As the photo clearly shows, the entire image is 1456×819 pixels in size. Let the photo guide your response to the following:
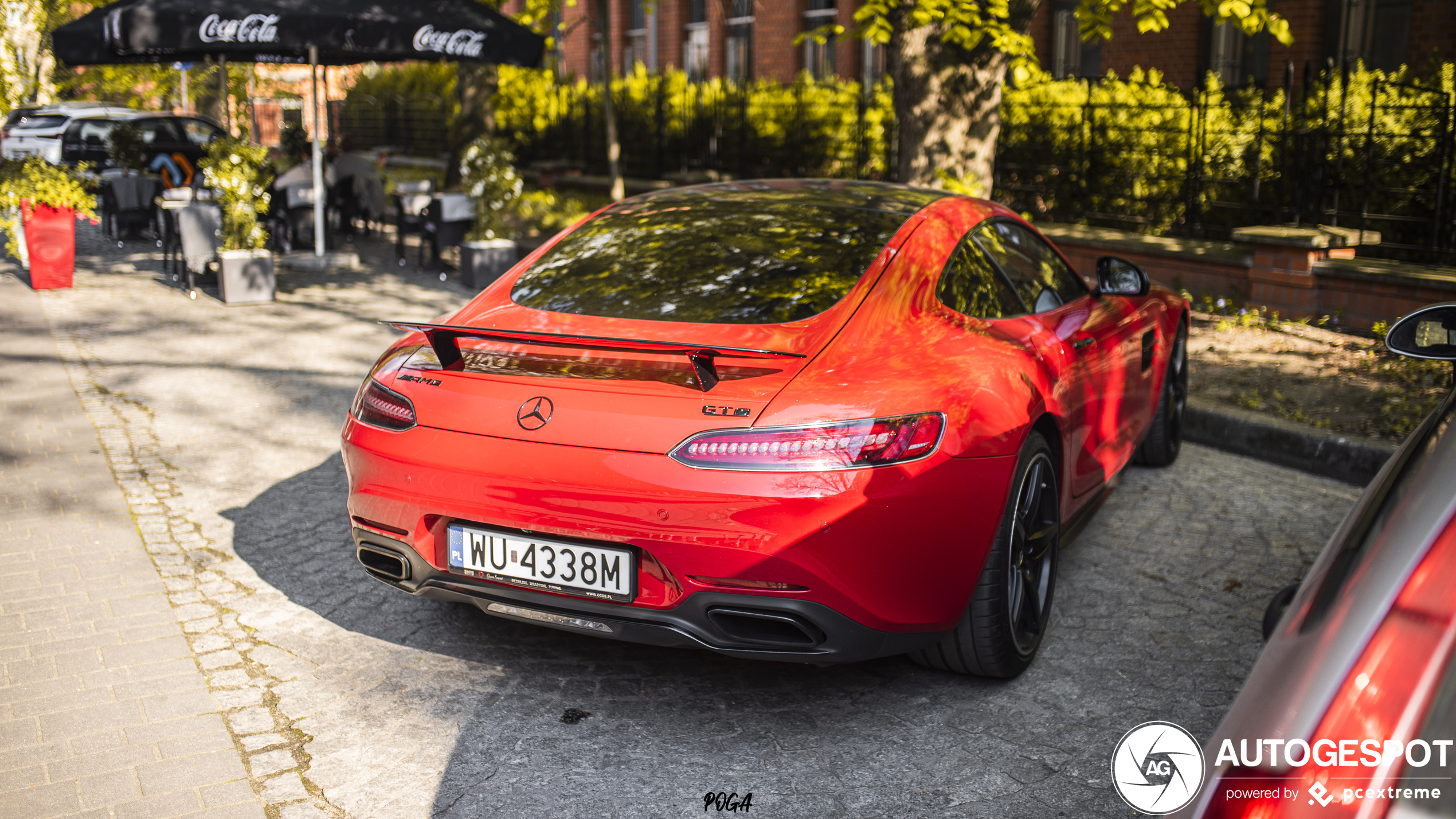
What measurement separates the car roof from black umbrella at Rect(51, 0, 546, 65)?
729 centimetres

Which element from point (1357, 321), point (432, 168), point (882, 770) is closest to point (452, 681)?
point (882, 770)

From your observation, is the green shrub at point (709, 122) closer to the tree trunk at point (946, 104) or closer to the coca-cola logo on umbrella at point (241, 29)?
the tree trunk at point (946, 104)

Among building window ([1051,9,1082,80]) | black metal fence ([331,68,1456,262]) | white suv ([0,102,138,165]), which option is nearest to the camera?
black metal fence ([331,68,1456,262])

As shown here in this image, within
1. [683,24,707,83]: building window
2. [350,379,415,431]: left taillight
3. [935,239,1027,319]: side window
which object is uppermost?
[683,24,707,83]: building window

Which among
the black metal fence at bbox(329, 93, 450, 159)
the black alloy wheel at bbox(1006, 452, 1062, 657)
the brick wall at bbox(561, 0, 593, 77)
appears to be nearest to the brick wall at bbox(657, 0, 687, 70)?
the brick wall at bbox(561, 0, 593, 77)

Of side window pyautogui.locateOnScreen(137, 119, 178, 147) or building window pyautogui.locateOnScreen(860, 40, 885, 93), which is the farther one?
side window pyautogui.locateOnScreen(137, 119, 178, 147)

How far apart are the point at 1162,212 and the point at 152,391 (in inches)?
340

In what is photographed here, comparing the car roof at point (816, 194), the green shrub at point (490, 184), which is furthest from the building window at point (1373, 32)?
the car roof at point (816, 194)

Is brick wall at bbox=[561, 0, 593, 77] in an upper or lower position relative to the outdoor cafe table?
upper

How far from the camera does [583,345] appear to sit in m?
3.44

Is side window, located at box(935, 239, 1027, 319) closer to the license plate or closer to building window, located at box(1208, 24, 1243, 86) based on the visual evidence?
the license plate

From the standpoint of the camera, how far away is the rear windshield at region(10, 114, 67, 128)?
21.0 m

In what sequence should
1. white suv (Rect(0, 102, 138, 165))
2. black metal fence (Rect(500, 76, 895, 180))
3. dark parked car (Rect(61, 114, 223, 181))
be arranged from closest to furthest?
black metal fence (Rect(500, 76, 895, 180)) < dark parked car (Rect(61, 114, 223, 181)) < white suv (Rect(0, 102, 138, 165))

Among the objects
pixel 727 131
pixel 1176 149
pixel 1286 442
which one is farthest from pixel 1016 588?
pixel 727 131
